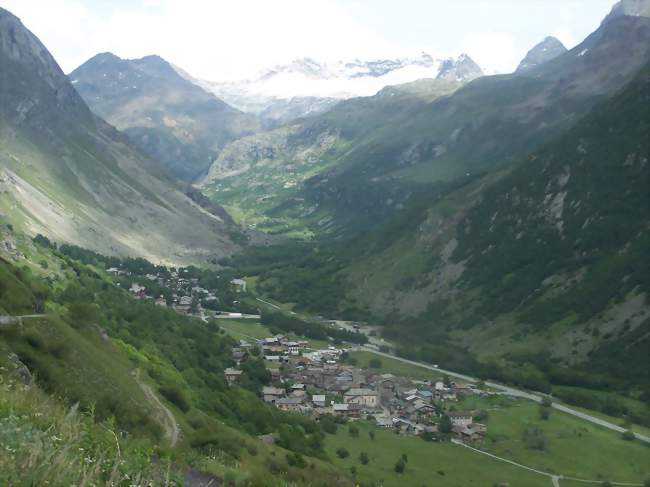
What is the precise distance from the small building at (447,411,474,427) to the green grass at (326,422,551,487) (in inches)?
330

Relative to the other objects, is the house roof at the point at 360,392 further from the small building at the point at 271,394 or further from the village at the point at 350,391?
the small building at the point at 271,394

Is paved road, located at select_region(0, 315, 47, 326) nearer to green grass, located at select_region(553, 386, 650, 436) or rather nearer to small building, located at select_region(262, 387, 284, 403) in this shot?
small building, located at select_region(262, 387, 284, 403)

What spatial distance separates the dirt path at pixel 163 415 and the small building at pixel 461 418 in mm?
58289

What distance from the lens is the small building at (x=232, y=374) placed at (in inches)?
3694

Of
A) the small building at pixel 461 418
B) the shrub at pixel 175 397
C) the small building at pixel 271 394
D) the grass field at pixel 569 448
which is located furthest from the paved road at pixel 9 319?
the small building at pixel 461 418

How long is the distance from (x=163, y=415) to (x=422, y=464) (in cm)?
4493

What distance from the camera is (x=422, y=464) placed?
74.3 meters

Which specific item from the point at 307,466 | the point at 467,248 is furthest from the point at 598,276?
the point at 307,466

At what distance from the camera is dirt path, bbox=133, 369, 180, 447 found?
33.9 m

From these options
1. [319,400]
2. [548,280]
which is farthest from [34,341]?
[548,280]

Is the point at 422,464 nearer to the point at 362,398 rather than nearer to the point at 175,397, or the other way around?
the point at 362,398

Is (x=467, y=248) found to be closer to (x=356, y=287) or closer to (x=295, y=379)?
(x=356, y=287)

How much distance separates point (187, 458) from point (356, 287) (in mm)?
174508

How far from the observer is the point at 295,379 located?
108 meters
